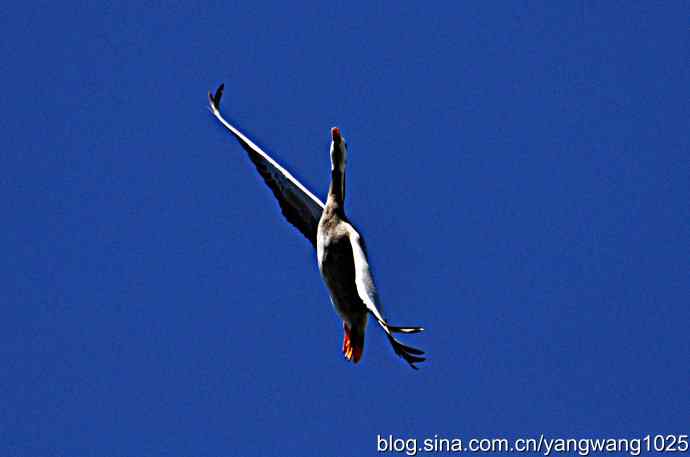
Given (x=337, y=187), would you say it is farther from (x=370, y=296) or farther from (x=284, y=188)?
(x=370, y=296)

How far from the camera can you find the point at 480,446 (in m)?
18.5

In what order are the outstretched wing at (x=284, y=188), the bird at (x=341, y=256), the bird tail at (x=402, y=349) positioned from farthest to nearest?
the outstretched wing at (x=284, y=188) → the bird at (x=341, y=256) → the bird tail at (x=402, y=349)

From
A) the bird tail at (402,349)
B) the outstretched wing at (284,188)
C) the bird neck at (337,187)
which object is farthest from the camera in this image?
the outstretched wing at (284,188)

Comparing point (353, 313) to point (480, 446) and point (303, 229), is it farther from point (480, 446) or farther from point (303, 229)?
point (480, 446)

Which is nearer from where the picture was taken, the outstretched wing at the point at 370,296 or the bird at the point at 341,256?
the outstretched wing at the point at 370,296

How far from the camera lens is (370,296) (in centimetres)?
1378

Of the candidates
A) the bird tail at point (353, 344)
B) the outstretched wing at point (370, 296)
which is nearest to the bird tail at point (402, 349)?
the outstretched wing at point (370, 296)

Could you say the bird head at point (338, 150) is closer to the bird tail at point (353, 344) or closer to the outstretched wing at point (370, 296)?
the outstretched wing at point (370, 296)

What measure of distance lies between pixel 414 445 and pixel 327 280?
3.52m

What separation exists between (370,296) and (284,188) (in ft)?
15.1

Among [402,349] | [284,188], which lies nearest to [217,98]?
[284,188]

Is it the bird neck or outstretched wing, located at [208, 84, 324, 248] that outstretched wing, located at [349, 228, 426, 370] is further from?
outstretched wing, located at [208, 84, 324, 248]

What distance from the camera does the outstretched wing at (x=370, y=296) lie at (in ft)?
41.3

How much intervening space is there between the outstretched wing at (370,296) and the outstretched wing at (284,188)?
2.13 meters
